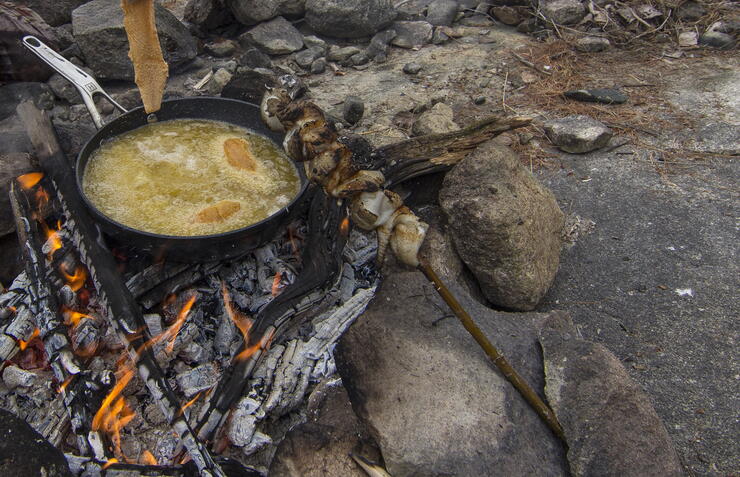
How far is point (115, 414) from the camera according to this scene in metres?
2.52

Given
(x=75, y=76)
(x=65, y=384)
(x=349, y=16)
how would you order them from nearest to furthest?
(x=65, y=384)
(x=75, y=76)
(x=349, y=16)

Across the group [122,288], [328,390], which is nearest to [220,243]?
[122,288]

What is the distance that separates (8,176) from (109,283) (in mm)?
1220

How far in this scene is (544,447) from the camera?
2236 millimetres

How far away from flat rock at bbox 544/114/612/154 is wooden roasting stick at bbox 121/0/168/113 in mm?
3386

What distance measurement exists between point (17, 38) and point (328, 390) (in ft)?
15.8

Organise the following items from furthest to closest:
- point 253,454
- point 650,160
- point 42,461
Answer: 1. point 650,160
2. point 253,454
3. point 42,461

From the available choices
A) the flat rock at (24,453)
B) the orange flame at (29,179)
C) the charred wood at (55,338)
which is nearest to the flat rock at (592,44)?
the orange flame at (29,179)

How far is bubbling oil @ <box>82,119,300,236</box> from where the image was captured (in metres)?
3.03

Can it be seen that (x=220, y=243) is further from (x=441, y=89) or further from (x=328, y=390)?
(x=441, y=89)

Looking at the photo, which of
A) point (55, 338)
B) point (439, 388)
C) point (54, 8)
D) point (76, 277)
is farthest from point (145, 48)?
point (54, 8)

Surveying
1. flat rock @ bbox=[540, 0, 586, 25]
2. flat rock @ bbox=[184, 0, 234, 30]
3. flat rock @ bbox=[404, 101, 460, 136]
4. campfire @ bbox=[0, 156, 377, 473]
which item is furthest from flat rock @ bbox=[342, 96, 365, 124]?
flat rock @ bbox=[540, 0, 586, 25]

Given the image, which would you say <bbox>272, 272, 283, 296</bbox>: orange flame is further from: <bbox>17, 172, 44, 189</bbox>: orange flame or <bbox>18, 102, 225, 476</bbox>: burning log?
<bbox>17, 172, 44, 189</bbox>: orange flame

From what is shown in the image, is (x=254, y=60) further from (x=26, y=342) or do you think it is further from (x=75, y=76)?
(x=26, y=342)
